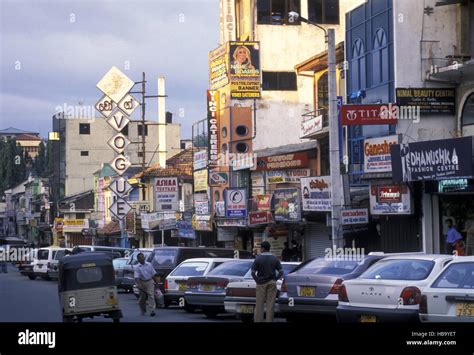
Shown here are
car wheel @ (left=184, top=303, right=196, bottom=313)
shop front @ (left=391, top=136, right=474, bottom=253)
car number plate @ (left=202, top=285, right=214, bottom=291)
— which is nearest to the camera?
car number plate @ (left=202, top=285, right=214, bottom=291)

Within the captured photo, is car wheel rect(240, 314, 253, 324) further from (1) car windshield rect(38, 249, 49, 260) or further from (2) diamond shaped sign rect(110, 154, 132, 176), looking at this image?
(2) diamond shaped sign rect(110, 154, 132, 176)

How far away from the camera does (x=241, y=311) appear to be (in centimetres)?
2128

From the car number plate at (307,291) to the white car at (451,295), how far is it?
14.4 feet

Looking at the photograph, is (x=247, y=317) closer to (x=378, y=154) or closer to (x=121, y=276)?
(x=378, y=154)

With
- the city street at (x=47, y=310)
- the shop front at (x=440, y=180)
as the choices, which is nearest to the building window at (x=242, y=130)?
the city street at (x=47, y=310)

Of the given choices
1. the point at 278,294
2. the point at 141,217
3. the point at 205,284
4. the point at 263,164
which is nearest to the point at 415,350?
the point at 278,294

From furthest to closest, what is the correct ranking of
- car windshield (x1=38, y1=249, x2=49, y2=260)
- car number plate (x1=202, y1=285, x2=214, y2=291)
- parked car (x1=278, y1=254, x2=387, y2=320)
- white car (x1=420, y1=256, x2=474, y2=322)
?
car windshield (x1=38, y1=249, x2=49, y2=260) → car number plate (x1=202, y1=285, x2=214, y2=291) → parked car (x1=278, y1=254, x2=387, y2=320) → white car (x1=420, y1=256, x2=474, y2=322)

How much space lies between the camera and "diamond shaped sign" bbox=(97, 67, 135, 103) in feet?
196

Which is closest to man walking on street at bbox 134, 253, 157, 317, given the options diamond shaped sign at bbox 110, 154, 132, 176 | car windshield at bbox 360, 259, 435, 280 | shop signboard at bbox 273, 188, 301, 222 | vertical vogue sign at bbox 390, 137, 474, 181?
vertical vogue sign at bbox 390, 137, 474, 181

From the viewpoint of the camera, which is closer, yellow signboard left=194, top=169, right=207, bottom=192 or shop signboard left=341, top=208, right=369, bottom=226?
shop signboard left=341, top=208, right=369, bottom=226

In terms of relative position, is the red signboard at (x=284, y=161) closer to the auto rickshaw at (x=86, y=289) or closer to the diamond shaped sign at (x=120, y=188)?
the diamond shaped sign at (x=120, y=188)

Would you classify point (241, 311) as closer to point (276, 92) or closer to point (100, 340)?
point (100, 340)

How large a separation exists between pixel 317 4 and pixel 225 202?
14721 mm

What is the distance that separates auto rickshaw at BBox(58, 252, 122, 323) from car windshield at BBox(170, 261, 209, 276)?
413cm
